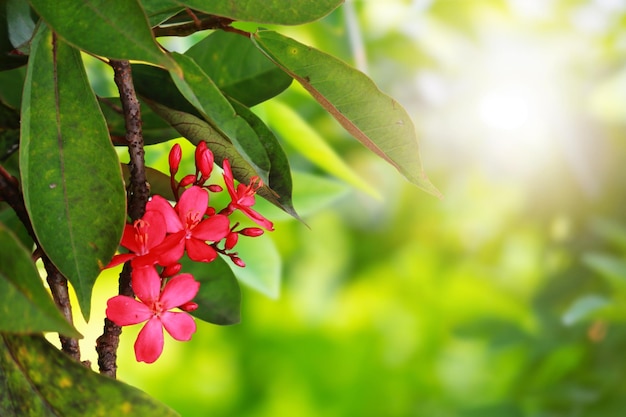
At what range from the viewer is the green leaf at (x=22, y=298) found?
0.50 feet

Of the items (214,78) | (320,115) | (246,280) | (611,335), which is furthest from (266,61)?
(611,335)

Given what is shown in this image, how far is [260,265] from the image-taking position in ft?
1.46

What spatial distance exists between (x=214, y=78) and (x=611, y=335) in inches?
32.3

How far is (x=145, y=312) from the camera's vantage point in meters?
0.21

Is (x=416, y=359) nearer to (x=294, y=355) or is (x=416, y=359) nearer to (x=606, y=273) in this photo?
(x=294, y=355)

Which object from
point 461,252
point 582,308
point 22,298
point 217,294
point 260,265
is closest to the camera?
point 22,298

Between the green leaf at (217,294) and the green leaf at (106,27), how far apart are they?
0.12 metres

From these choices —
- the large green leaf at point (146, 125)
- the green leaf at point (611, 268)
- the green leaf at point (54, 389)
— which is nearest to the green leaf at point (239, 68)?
the large green leaf at point (146, 125)

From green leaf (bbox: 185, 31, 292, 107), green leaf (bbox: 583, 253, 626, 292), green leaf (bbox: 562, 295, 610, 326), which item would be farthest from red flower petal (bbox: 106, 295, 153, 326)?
green leaf (bbox: 583, 253, 626, 292)

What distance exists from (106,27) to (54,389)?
0.32 feet

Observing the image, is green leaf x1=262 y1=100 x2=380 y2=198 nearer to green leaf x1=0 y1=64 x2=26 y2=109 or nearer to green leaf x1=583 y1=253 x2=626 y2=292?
green leaf x1=0 y1=64 x2=26 y2=109

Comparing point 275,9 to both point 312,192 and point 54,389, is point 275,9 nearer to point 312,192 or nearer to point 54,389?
point 54,389

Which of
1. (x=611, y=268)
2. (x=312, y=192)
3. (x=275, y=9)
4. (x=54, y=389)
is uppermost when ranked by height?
(x=611, y=268)

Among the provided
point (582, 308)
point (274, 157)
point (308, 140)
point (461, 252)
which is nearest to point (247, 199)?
point (274, 157)
